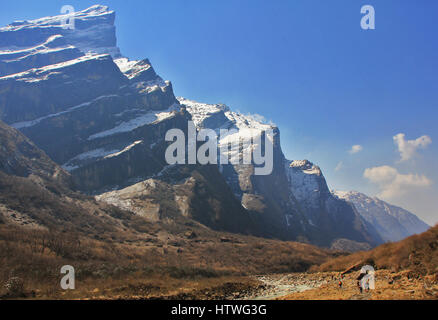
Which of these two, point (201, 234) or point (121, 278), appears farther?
point (201, 234)

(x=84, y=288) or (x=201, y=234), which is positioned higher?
(x=201, y=234)

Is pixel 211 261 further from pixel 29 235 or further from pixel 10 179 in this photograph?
pixel 10 179

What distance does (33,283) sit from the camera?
163 ft

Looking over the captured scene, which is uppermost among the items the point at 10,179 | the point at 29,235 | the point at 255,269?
the point at 10,179

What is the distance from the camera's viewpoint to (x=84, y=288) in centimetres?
4975
